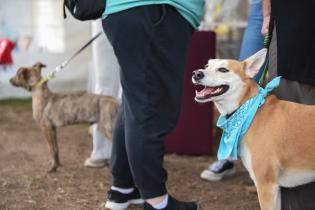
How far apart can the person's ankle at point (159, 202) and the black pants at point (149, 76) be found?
41 mm

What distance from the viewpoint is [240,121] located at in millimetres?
2867

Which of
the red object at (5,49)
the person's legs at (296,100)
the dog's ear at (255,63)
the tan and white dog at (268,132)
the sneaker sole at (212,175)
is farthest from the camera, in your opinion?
the red object at (5,49)

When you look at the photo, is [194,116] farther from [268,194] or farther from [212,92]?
[268,194]

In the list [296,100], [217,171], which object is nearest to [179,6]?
[296,100]

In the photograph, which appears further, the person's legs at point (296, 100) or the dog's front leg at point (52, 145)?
the dog's front leg at point (52, 145)

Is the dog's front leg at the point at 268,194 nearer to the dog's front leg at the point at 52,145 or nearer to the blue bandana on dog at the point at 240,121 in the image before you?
the blue bandana on dog at the point at 240,121

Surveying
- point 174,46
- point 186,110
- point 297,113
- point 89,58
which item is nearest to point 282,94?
point 297,113

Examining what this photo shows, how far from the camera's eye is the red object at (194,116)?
4766mm

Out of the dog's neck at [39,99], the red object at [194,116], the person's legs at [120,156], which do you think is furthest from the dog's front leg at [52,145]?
the person's legs at [120,156]

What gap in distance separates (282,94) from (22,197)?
2.00m

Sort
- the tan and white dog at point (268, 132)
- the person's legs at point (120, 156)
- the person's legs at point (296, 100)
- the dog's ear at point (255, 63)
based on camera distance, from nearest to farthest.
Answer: the tan and white dog at point (268, 132), the dog's ear at point (255, 63), the person's legs at point (296, 100), the person's legs at point (120, 156)

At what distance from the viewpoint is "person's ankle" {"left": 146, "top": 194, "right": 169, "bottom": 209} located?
3146mm

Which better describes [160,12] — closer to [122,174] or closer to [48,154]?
[122,174]

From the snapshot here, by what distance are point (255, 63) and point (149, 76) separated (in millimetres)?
587
